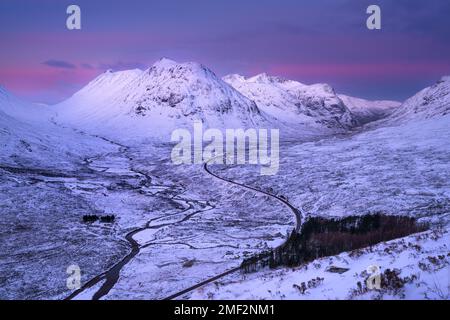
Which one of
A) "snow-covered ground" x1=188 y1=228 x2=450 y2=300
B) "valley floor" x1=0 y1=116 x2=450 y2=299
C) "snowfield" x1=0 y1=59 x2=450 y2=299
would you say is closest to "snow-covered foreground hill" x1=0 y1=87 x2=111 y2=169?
"snowfield" x1=0 y1=59 x2=450 y2=299

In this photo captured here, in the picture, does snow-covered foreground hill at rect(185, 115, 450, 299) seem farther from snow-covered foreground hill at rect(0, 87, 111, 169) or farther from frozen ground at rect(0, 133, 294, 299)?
snow-covered foreground hill at rect(0, 87, 111, 169)

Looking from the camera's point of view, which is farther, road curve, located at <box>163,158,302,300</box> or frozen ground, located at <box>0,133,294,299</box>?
frozen ground, located at <box>0,133,294,299</box>

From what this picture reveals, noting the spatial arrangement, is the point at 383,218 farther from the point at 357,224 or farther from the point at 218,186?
the point at 218,186

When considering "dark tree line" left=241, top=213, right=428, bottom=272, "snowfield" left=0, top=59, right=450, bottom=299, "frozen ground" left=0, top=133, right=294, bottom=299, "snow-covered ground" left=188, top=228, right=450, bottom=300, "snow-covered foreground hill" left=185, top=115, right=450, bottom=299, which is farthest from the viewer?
"dark tree line" left=241, top=213, right=428, bottom=272

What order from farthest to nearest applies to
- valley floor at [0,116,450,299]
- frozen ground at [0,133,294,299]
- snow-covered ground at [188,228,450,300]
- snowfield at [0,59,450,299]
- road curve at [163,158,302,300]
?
frozen ground at [0,133,294,299]
road curve at [163,158,302,300]
valley floor at [0,116,450,299]
snowfield at [0,59,450,299]
snow-covered ground at [188,228,450,300]

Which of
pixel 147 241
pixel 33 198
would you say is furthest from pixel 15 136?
pixel 147 241

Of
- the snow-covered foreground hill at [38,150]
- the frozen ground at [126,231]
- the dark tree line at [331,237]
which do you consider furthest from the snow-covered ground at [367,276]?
the snow-covered foreground hill at [38,150]

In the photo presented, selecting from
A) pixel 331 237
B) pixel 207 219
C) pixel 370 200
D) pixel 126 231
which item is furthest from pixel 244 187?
pixel 331 237

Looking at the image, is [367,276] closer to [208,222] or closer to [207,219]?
[208,222]
